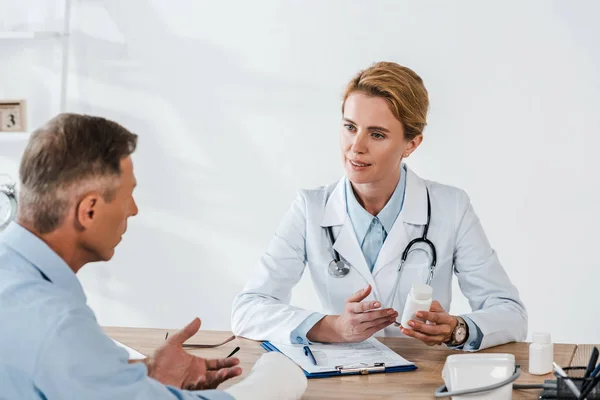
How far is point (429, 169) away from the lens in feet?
12.0

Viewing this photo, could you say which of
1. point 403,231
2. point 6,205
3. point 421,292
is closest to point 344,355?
point 421,292

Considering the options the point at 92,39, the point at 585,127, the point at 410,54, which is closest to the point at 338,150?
the point at 410,54

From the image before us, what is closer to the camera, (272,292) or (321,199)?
(272,292)

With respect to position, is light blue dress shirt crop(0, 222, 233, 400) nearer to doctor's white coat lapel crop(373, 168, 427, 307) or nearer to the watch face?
the watch face

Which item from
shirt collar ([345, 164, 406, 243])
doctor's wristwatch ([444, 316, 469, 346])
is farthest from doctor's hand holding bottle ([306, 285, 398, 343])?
shirt collar ([345, 164, 406, 243])

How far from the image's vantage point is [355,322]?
207cm

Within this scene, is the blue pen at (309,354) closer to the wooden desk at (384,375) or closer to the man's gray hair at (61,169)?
the wooden desk at (384,375)

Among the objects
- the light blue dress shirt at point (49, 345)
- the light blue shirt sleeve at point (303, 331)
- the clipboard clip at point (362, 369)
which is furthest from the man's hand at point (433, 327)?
the light blue dress shirt at point (49, 345)

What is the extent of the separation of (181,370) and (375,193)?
108cm

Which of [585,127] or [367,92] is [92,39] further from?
[585,127]

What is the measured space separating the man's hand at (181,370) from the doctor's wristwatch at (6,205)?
246 cm

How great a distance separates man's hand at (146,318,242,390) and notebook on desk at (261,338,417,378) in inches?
10.0

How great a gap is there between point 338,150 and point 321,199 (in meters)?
1.21

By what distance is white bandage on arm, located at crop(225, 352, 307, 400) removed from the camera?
1562 mm
